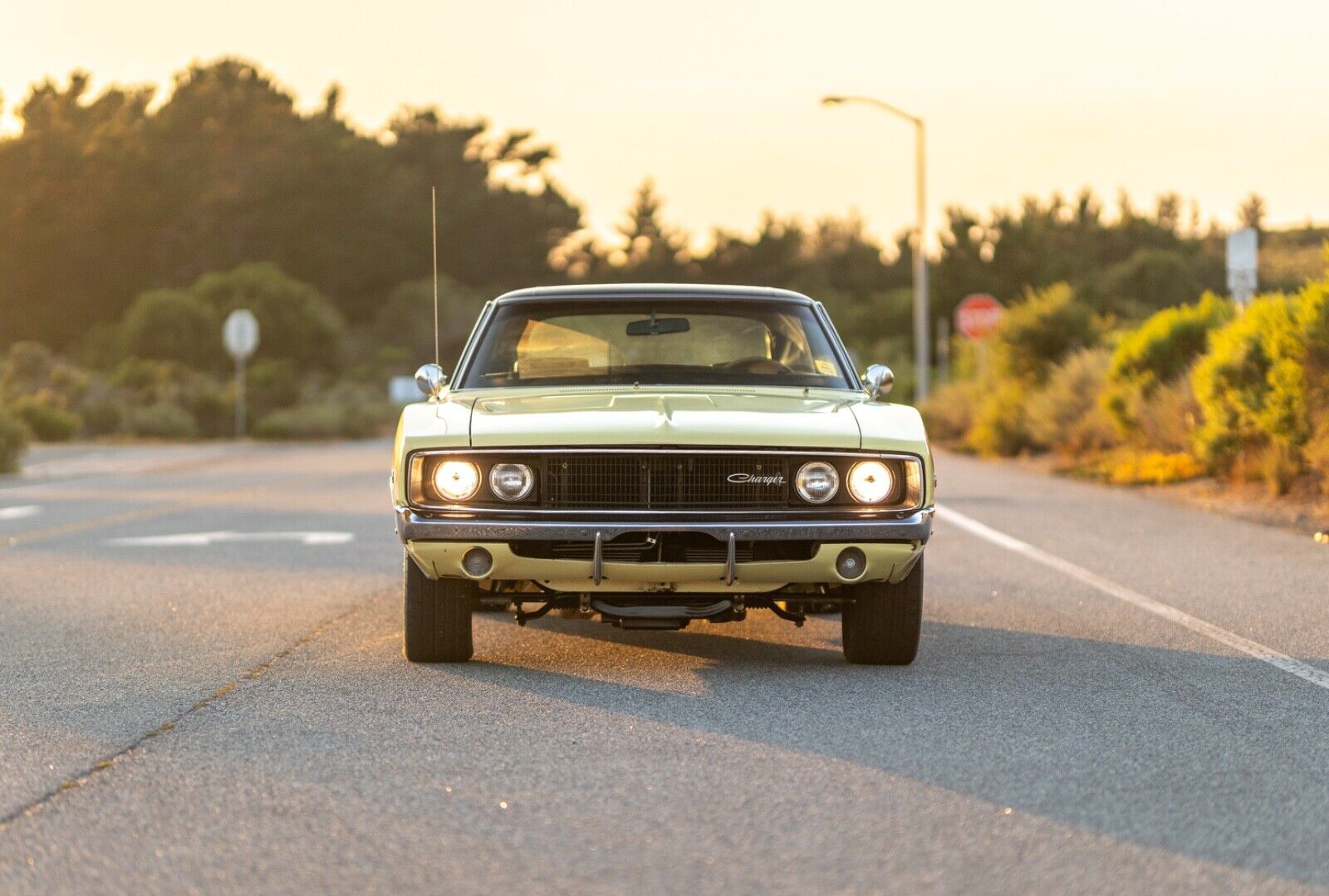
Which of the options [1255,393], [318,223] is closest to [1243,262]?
[1255,393]

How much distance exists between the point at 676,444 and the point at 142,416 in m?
33.2

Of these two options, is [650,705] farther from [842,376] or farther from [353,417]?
[353,417]

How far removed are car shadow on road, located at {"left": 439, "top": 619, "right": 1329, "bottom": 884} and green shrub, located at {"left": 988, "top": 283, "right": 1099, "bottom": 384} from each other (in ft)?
72.8

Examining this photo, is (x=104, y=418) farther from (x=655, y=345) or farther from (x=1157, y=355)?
(x=655, y=345)

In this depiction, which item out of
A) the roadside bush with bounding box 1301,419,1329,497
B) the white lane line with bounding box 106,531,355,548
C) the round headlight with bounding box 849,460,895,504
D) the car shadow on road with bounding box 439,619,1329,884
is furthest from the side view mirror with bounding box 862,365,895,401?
the roadside bush with bounding box 1301,419,1329,497

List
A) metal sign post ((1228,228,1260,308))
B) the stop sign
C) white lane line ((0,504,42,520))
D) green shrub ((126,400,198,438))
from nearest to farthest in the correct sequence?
1. white lane line ((0,504,42,520))
2. metal sign post ((1228,228,1260,308))
3. green shrub ((126,400,198,438))
4. the stop sign

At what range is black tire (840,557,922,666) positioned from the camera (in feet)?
24.4

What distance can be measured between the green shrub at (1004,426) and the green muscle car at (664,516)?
21.4 metres

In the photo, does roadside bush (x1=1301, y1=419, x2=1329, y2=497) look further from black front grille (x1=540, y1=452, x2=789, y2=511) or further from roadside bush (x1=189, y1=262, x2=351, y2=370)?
roadside bush (x1=189, y1=262, x2=351, y2=370)

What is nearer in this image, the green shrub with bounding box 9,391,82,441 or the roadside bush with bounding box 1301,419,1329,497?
the roadside bush with bounding box 1301,419,1329,497

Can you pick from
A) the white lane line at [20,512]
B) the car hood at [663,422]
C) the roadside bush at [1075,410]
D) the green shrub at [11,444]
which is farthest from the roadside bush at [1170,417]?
the green shrub at [11,444]

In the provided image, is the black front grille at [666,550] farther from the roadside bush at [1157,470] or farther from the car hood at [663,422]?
the roadside bush at [1157,470]

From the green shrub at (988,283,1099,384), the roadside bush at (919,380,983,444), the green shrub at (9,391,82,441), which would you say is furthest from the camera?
the green shrub at (9,391,82,441)

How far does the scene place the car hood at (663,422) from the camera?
278 inches
